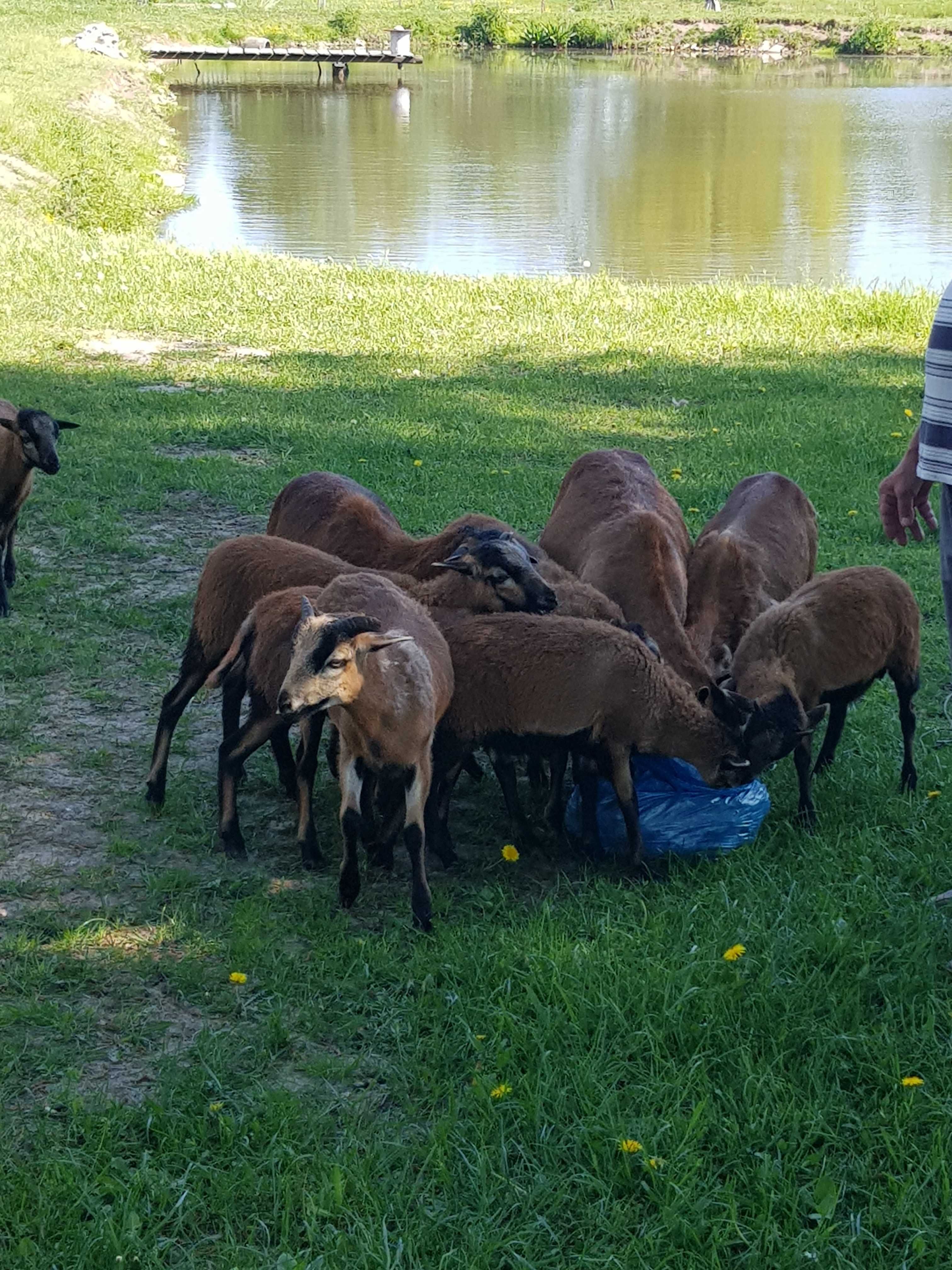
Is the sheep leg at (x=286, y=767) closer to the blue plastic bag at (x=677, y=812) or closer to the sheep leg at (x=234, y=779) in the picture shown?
the sheep leg at (x=234, y=779)

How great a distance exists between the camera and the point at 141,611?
22.8ft

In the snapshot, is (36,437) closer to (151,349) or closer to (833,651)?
(833,651)

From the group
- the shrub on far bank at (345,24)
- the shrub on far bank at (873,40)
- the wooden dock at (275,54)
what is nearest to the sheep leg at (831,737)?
the wooden dock at (275,54)

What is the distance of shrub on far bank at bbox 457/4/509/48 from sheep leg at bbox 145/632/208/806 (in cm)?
5700

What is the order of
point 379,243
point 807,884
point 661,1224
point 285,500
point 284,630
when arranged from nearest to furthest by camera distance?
1. point 661,1224
2. point 807,884
3. point 284,630
4. point 285,500
5. point 379,243

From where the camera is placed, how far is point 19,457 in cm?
737

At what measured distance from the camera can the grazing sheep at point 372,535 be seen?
5703mm

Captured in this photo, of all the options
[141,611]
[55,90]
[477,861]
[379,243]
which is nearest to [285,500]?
[141,611]

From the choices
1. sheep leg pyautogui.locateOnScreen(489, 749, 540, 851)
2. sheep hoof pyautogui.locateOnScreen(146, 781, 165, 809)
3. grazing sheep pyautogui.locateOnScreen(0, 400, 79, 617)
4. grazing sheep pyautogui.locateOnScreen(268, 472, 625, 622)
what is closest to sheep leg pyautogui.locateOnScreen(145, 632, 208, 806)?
sheep hoof pyautogui.locateOnScreen(146, 781, 165, 809)

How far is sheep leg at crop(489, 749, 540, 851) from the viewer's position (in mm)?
5043

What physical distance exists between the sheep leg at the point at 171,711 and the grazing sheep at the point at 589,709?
108cm

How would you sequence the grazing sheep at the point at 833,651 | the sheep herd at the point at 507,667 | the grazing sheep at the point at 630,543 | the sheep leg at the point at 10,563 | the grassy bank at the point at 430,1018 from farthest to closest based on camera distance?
the sheep leg at the point at 10,563, the grazing sheep at the point at 630,543, the grazing sheep at the point at 833,651, the sheep herd at the point at 507,667, the grassy bank at the point at 430,1018

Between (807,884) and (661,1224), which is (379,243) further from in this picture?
(661,1224)

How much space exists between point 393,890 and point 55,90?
30.0 metres
